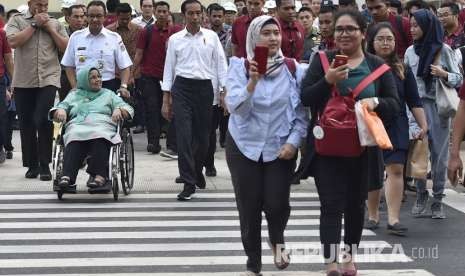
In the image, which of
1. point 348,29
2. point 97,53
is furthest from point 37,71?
point 348,29

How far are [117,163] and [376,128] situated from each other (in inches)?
189

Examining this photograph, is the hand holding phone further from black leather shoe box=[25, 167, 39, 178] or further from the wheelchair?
black leather shoe box=[25, 167, 39, 178]

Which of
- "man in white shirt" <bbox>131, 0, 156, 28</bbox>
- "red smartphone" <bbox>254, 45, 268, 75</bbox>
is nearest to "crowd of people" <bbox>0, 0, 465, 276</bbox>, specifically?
"red smartphone" <bbox>254, 45, 268, 75</bbox>

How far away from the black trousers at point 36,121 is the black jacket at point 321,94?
5747 millimetres

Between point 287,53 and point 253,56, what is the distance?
13.9 ft

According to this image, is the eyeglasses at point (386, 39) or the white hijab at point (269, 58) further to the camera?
the eyeglasses at point (386, 39)

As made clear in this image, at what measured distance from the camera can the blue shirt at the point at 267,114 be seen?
277 inches

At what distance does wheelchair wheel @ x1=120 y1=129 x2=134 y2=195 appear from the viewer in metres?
11.2

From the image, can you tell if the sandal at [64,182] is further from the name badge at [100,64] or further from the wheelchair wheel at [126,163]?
the name badge at [100,64]

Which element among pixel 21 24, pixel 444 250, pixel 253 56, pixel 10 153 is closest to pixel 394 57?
pixel 444 250

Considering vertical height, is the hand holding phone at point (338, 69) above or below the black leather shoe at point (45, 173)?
above

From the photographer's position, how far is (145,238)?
9.07m

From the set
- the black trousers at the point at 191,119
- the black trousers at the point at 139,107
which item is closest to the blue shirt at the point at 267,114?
the black trousers at the point at 191,119

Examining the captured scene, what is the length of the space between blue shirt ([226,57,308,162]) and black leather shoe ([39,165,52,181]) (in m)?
5.75
